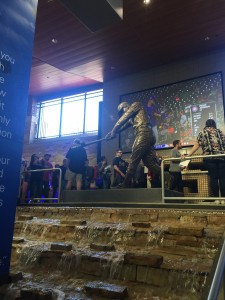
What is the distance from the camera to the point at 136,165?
627cm

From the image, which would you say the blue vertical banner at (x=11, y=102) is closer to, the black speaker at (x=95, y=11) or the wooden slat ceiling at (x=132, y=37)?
the black speaker at (x=95, y=11)

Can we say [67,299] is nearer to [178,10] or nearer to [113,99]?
[178,10]

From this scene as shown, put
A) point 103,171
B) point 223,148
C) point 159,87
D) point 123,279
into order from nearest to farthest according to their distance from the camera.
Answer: point 123,279
point 223,148
point 103,171
point 159,87

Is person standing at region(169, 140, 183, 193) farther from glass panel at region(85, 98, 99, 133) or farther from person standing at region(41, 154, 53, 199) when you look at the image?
glass panel at region(85, 98, 99, 133)

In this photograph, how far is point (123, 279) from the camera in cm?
286

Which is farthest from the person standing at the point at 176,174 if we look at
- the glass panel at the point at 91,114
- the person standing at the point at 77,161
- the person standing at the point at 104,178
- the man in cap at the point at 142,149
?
the glass panel at the point at 91,114

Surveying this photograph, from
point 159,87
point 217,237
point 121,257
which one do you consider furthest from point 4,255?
point 159,87

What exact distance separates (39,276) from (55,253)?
36 centimetres

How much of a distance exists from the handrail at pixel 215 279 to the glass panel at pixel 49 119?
15518 millimetres

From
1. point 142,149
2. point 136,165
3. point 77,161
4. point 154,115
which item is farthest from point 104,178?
point 154,115

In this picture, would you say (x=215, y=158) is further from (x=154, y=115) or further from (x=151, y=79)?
(x=151, y=79)

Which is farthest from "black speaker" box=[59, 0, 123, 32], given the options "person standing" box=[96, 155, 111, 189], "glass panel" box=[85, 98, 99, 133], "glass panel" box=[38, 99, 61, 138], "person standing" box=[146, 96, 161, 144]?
"glass panel" box=[38, 99, 61, 138]

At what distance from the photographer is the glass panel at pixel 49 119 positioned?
1688 centimetres

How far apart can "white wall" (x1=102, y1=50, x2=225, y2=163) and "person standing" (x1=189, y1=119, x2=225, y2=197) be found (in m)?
6.14
